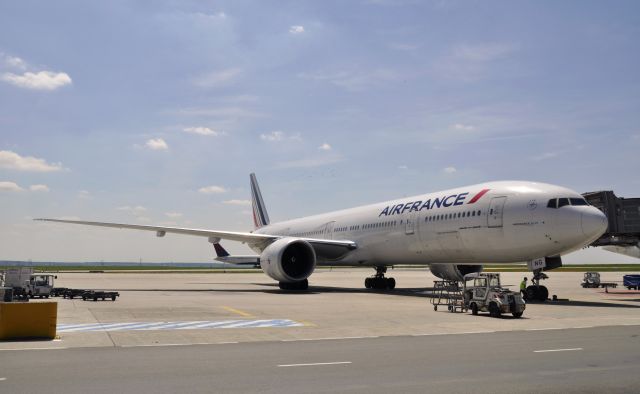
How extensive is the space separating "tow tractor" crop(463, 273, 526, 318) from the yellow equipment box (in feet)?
39.3

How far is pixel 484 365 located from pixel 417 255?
1990cm

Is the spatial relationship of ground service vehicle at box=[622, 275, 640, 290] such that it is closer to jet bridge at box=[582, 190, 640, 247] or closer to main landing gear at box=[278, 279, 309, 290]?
jet bridge at box=[582, 190, 640, 247]

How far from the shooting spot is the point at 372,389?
7676 mm

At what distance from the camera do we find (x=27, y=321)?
1260cm

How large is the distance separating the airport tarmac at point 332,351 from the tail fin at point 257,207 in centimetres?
3543

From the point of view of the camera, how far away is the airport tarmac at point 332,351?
8.10 metres

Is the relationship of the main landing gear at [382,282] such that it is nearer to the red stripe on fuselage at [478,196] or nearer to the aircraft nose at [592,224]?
the red stripe on fuselage at [478,196]

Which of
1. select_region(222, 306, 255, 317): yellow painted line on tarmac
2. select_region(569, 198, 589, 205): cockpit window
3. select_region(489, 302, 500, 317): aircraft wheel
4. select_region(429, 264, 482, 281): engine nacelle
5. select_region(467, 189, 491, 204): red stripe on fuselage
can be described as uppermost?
select_region(467, 189, 491, 204): red stripe on fuselage

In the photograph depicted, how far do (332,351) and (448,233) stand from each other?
16110mm

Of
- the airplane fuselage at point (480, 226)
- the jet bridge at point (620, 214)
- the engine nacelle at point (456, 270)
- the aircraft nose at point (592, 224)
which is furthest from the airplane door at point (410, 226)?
the aircraft nose at point (592, 224)

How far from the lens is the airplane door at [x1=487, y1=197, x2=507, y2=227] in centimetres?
2375

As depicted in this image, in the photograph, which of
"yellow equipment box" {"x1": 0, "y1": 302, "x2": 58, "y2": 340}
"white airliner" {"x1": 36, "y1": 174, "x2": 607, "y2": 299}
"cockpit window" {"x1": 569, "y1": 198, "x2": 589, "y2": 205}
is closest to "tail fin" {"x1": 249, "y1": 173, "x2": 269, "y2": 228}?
"white airliner" {"x1": 36, "y1": 174, "x2": 607, "y2": 299}

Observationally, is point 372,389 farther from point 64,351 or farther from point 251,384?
point 64,351

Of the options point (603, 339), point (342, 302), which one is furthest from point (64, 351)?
point (342, 302)
